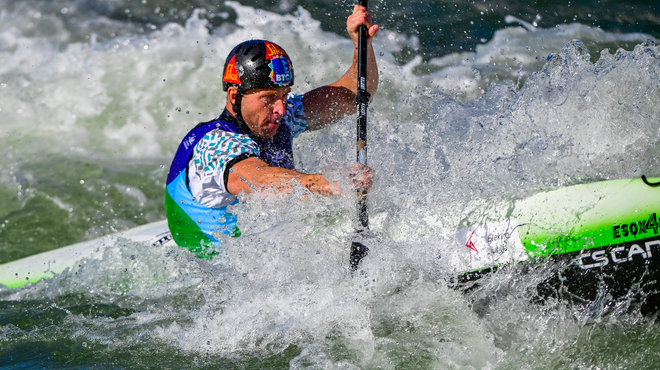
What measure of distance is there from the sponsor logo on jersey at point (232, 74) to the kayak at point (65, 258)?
4.93 ft

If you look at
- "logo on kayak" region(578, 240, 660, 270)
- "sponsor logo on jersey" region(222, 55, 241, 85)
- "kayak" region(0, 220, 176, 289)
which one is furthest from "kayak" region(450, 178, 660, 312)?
"kayak" region(0, 220, 176, 289)

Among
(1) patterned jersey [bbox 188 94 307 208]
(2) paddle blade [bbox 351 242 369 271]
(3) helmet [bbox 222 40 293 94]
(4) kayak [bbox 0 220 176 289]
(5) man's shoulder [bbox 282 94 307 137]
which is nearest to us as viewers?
(1) patterned jersey [bbox 188 94 307 208]

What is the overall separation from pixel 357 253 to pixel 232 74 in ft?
3.70

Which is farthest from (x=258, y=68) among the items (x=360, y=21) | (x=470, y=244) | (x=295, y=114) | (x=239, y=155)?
(x=470, y=244)

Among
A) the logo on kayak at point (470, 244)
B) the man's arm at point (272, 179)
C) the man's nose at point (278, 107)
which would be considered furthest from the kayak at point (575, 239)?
the man's nose at point (278, 107)

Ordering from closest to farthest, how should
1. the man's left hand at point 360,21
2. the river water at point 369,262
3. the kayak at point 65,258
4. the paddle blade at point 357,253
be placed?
the river water at point 369,262 < the paddle blade at point 357,253 < the man's left hand at point 360,21 < the kayak at point 65,258

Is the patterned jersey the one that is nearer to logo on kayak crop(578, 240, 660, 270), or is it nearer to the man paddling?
the man paddling

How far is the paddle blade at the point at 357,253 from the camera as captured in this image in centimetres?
264

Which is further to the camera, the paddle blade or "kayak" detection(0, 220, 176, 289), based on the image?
"kayak" detection(0, 220, 176, 289)

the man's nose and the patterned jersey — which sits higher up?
the man's nose

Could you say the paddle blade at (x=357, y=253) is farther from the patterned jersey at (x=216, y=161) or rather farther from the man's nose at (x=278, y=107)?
the man's nose at (x=278, y=107)

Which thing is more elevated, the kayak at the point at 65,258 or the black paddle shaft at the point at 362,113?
the black paddle shaft at the point at 362,113

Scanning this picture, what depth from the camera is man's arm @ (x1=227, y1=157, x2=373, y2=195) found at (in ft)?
7.81

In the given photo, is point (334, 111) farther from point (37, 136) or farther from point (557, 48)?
point (557, 48)
